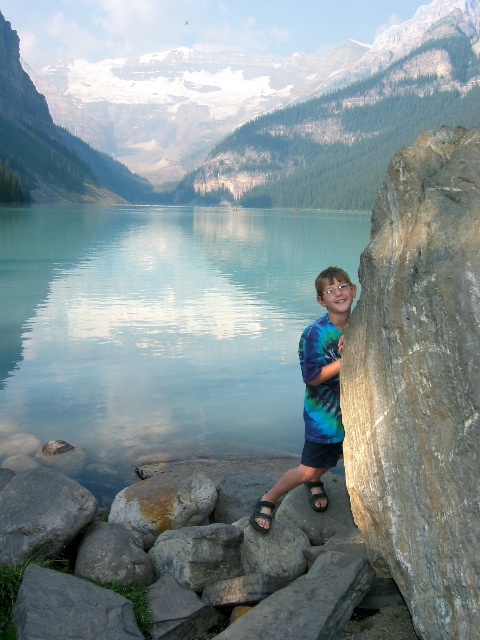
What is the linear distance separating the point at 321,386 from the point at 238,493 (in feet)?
7.14

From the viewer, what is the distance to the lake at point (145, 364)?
9695 mm

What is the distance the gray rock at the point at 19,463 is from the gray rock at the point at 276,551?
4.09 meters

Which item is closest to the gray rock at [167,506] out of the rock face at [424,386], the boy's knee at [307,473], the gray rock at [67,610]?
the boy's knee at [307,473]

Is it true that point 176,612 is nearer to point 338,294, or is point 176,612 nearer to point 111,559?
point 111,559

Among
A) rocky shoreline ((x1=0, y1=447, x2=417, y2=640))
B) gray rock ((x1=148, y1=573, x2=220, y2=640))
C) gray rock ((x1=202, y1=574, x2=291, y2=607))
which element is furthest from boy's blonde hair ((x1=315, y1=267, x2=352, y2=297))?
gray rock ((x1=148, y1=573, x2=220, y2=640))

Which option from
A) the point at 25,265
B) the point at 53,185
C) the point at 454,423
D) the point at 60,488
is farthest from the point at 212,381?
the point at 53,185

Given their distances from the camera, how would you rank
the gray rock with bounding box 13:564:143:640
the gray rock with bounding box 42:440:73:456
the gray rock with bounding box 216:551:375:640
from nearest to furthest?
the gray rock with bounding box 13:564:143:640, the gray rock with bounding box 216:551:375:640, the gray rock with bounding box 42:440:73:456

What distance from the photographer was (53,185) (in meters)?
166

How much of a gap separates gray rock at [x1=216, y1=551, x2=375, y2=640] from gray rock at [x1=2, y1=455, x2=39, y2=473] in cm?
501

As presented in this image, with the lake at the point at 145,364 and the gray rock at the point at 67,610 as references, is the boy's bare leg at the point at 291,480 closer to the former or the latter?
the gray rock at the point at 67,610

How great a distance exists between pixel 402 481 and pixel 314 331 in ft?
5.19

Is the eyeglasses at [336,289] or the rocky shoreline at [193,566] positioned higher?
the eyeglasses at [336,289]

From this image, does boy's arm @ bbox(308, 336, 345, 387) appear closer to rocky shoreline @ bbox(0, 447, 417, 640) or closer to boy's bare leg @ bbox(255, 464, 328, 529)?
boy's bare leg @ bbox(255, 464, 328, 529)

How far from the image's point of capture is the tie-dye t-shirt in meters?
5.16
